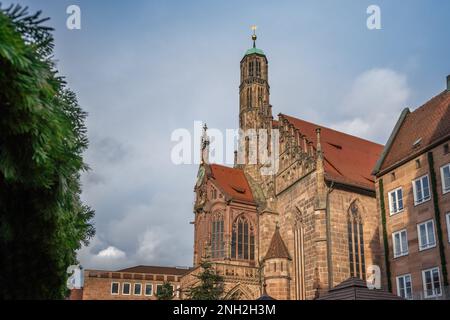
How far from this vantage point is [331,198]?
3134cm

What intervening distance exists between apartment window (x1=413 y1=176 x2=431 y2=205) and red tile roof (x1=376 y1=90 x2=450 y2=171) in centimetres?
131

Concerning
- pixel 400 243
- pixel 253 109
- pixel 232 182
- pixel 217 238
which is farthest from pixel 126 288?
pixel 400 243

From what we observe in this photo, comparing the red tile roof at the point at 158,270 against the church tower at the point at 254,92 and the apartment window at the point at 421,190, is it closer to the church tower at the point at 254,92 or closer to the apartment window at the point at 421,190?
the church tower at the point at 254,92

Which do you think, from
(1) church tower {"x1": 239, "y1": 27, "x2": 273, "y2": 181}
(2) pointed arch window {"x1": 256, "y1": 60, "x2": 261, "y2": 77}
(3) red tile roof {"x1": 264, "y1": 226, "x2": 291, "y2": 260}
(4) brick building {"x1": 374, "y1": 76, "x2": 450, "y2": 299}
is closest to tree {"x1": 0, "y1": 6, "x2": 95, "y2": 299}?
(4) brick building {"x1": 374, "y1": 76, "x2": 450, "y2": 299}

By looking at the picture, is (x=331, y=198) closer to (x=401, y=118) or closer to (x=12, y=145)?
(x=401, y=118)

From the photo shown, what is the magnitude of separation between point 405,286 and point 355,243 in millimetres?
8532

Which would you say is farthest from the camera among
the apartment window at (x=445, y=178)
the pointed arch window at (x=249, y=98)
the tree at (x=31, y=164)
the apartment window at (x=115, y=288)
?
the apartment window at (x=115, y=288)

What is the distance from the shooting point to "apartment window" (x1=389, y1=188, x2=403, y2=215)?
941 inches

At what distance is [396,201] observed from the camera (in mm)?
24219

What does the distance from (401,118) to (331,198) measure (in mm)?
6601

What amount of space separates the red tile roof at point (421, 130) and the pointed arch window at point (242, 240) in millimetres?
13832

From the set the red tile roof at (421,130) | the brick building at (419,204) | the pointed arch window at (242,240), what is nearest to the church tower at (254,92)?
the pointed arch window at (242,240)

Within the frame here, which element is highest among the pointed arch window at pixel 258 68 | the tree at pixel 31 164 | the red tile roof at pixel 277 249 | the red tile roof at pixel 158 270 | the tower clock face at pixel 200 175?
the pointed arch window at pixel 258 68

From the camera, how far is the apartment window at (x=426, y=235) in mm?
21470
